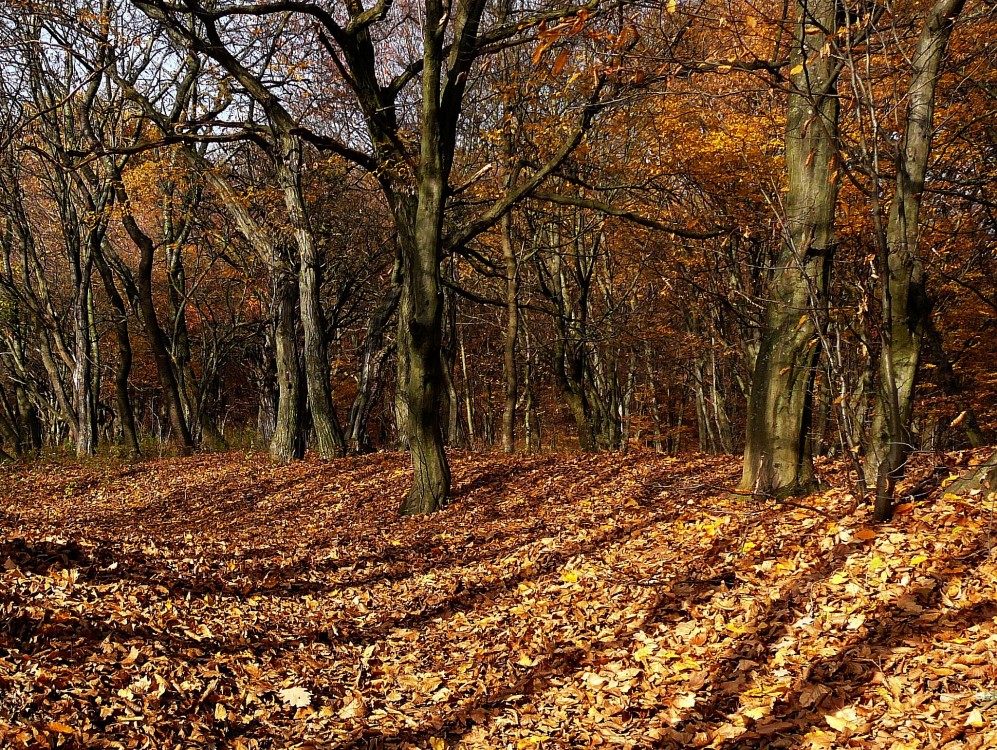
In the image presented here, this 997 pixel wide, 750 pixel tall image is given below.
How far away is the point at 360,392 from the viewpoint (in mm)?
17781

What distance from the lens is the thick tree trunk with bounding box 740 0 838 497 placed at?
249 inches

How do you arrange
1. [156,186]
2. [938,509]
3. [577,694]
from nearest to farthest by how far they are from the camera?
[577,694]
[938,509]
[156,186]

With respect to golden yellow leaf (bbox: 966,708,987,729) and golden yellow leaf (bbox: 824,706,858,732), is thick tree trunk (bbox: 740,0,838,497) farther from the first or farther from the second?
golden yellow leaf (bbox: 966,708,987,729)

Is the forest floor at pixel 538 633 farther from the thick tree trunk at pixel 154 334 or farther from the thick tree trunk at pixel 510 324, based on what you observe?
the thick tree trunk at pixel 154 334

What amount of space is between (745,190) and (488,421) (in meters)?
20.8

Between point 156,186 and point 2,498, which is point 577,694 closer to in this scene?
point 2,498

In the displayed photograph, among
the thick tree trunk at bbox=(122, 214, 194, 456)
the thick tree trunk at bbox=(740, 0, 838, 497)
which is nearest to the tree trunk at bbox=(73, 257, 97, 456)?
the thick tree trunk at bbox=(122, 214, 194, 456)

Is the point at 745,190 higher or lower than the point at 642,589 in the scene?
higher

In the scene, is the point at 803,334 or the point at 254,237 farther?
the point at 254,237

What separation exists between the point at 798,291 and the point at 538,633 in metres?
3.83

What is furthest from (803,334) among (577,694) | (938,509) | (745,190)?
(745,190)

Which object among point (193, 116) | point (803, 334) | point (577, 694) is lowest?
point (577, 694)

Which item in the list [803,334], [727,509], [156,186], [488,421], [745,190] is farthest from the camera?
[488,421]

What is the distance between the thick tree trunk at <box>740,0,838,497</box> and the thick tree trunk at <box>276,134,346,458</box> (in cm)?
899
